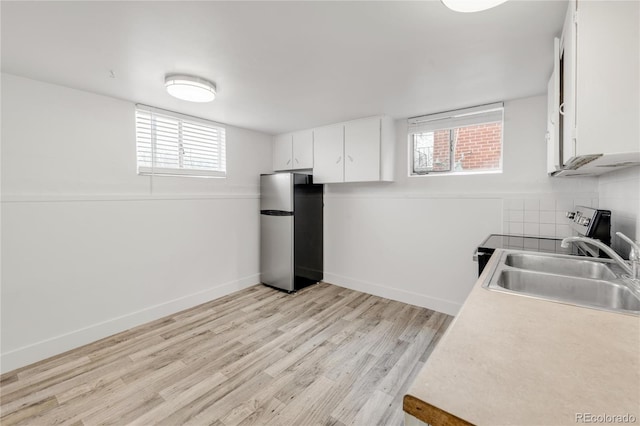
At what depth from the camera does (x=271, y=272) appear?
3762mm

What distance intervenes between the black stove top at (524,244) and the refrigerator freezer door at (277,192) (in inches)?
87.2

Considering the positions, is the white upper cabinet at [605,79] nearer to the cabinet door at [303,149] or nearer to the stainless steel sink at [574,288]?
the stainless steel sink at [574,288]

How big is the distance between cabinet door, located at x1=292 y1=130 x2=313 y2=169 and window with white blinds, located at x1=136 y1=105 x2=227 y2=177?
966 millimetres

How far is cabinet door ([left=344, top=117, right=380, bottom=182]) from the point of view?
10.2 feet

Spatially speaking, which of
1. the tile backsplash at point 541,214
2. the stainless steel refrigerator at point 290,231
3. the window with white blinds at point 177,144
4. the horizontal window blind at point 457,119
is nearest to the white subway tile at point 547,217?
the tile backsplash at point 541,214

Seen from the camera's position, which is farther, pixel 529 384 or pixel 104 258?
pixel 104 258

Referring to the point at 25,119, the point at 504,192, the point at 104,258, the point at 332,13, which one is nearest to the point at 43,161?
the point at 25,119

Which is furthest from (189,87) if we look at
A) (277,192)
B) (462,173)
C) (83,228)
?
(462,173)

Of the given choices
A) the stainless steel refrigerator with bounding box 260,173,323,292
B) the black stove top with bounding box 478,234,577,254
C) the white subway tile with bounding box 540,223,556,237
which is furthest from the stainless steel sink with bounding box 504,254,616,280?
the stainless steel refrigerator with bounding box 260,173,323,292

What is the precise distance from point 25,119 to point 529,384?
3.34 metres

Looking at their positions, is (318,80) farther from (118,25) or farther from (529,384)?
(529,384)

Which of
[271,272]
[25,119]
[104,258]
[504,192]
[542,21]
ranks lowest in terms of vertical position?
[271,272]

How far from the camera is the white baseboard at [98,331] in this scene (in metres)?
2.08

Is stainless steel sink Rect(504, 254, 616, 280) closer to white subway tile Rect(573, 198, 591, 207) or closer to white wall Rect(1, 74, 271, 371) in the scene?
white subway tile Rect(573, 198, 591, 207)
